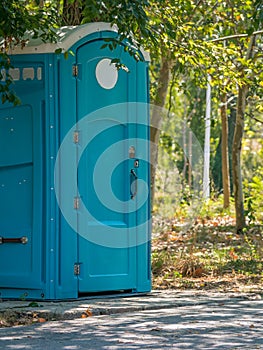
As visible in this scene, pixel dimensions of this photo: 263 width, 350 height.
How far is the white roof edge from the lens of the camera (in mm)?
9320

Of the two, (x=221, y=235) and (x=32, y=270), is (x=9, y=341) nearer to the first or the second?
(x=32, y=270)

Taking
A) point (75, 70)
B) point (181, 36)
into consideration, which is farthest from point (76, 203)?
point (181, 36)

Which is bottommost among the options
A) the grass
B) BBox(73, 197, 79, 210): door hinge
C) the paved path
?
the paved path

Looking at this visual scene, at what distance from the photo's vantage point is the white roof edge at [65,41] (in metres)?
9.32

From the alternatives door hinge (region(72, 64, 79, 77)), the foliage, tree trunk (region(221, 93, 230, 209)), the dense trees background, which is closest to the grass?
the dense trees background

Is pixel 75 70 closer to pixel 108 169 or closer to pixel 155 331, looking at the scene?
pixel 108 169

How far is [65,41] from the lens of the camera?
9312 mm

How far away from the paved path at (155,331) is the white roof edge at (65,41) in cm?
259

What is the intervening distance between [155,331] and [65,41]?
10.0 ft

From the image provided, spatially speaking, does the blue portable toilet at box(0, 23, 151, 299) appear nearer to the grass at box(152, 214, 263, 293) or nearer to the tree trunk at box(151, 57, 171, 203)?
the grass at box(152, 214, 263, 293)

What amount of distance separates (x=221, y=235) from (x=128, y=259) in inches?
262

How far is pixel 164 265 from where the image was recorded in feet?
39.9

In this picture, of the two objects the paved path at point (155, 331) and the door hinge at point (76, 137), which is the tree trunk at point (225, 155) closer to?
the door hinge at point (76, 137)

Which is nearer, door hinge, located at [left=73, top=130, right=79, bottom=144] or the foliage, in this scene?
the foliage
